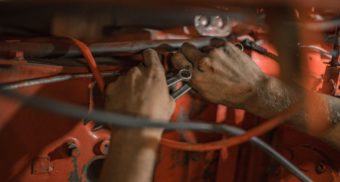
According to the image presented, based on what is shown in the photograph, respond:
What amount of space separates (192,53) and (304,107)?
0.36m

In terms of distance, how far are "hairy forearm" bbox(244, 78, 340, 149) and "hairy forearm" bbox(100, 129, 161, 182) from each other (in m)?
0.35

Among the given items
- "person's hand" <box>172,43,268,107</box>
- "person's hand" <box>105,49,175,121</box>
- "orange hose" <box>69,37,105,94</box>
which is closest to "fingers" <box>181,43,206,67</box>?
"person's hand" <box>172,43,268,107</box>

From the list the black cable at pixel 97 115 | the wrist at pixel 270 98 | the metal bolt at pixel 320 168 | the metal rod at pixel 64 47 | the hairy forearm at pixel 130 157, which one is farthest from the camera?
the metal bolt at pixel 320 168

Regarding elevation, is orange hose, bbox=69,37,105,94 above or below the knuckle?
above

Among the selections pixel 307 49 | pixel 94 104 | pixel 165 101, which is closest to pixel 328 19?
pixel 307 49

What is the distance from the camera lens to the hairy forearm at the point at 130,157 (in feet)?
2.59

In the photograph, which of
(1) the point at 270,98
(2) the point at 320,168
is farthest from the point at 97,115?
(2) the point at 320,168

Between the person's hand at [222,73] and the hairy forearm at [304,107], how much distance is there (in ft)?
0.10

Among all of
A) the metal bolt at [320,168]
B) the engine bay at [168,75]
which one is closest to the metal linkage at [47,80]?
the engine bay at [168,75]

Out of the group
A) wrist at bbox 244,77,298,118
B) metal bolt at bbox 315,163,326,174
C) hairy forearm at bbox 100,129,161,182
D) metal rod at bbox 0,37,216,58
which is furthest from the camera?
metal bolt at bbox 315,163,326,174

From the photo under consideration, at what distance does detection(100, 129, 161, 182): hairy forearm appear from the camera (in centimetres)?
79

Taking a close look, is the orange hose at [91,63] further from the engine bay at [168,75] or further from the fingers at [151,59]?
the fingers at [151,59]

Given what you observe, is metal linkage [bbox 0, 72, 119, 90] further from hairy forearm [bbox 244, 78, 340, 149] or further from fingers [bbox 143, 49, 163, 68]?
hairy forearm [bbox 244, 78, 340, 149]

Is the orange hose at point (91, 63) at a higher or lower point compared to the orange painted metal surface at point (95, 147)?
higher
